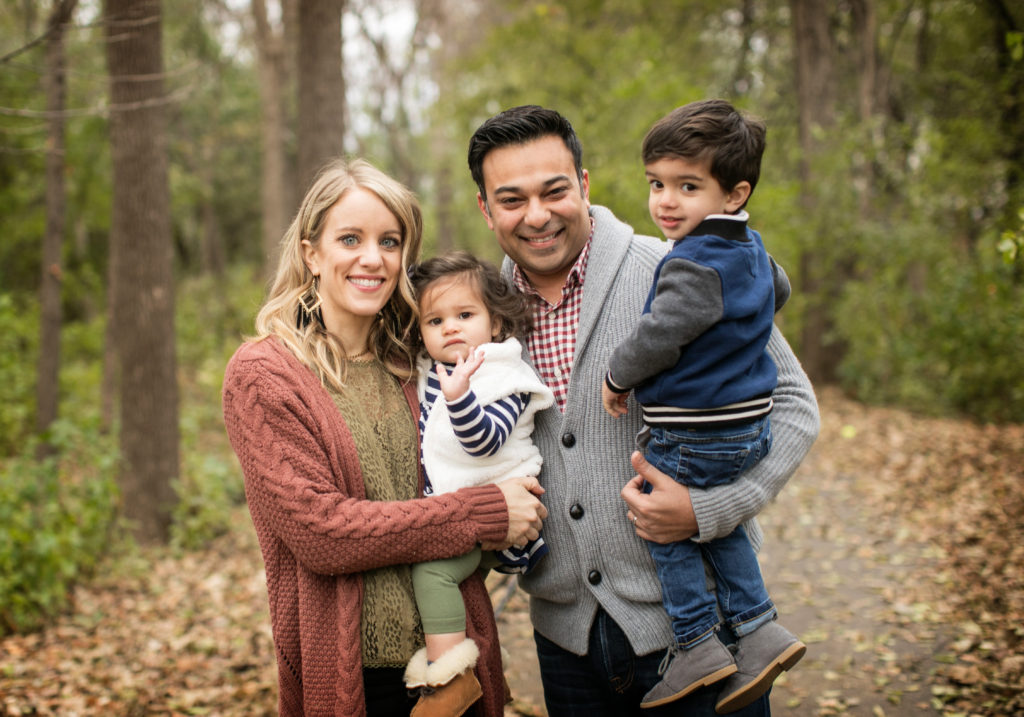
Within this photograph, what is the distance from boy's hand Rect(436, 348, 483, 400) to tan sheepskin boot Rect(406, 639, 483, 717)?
0.71m

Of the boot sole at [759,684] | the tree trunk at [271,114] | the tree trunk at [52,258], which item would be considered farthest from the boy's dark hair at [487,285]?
the tree trunk at [271,114]

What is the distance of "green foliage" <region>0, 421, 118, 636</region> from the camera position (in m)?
5.03

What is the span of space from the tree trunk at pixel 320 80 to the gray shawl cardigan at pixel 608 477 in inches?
222

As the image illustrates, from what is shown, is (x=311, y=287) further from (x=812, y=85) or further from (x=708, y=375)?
(x=812, y=85)

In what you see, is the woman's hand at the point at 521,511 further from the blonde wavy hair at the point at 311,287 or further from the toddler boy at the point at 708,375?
the blonde wavy hair at the point at 311,287

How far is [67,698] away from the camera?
414 centimetres

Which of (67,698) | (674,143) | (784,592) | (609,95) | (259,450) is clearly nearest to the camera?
(259,450)

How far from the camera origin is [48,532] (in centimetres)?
533

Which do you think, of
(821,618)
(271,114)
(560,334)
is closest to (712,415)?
(560,334)

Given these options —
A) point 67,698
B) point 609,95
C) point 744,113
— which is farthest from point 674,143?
point 609,95

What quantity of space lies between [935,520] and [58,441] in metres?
7.75

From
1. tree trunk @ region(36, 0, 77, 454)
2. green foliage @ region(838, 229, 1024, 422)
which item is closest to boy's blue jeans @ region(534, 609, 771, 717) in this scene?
tree trunk @ region(36, 0, 77, 454)

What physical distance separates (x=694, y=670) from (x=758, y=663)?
0.20 metres

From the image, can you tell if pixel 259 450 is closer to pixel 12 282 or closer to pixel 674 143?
pixel 674 143
